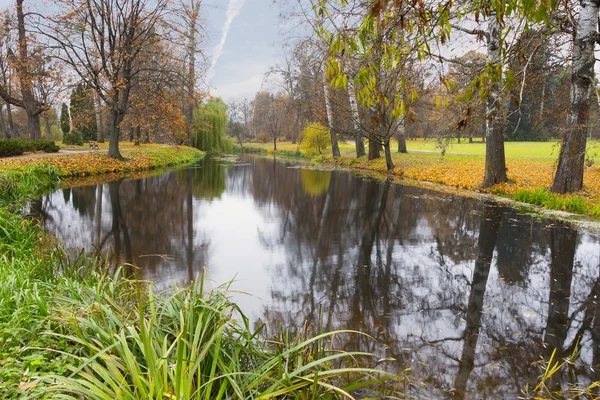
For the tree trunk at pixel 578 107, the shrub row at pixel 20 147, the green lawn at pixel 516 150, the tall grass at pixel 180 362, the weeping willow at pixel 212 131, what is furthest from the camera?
the weeping willow at pixel 212 131

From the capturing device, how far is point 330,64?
8.27 ft

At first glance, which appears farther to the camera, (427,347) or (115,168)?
(115,168)

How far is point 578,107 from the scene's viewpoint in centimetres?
876

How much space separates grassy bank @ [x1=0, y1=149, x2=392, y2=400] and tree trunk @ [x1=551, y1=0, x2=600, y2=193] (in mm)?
8330

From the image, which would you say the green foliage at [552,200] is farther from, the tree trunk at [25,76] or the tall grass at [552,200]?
the tree trunk at [25,76]

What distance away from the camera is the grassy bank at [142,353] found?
6.27 feet

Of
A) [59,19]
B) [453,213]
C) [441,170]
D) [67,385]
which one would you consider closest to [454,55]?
[441,170]

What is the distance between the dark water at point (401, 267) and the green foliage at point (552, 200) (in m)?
0.91

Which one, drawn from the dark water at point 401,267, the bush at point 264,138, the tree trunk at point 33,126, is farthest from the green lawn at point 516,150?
the bush at point 264,138

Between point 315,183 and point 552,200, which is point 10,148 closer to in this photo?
point 315,183

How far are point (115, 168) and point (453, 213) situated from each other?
13735 mm

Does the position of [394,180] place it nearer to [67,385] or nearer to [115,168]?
[115,168]

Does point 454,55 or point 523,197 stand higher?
point 454,55

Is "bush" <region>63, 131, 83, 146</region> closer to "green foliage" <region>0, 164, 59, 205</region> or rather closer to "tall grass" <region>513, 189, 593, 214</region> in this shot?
"green foliage" <region>0, 164, 59, 205</region>
